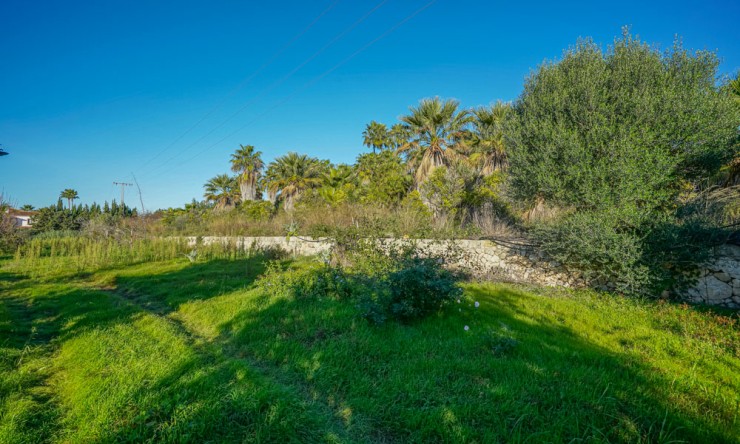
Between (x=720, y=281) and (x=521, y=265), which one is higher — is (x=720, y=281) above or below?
below

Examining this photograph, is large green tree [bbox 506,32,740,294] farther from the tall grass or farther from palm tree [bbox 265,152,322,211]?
palm tree [bbox 265,152,322,211]

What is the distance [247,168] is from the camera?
36125 mm

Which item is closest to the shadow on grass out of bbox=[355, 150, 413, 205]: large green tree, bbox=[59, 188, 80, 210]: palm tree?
bbox=[355, 150, 413, 205]: large green tree

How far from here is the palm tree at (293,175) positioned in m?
30.4

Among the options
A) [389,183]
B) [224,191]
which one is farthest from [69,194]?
[389,183]

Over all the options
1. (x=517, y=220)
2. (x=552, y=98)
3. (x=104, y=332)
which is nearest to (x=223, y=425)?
(x=104, y=332)

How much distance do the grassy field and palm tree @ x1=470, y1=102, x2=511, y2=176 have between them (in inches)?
584

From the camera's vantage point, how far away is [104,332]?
14.8ft

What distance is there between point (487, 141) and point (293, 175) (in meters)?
18.9

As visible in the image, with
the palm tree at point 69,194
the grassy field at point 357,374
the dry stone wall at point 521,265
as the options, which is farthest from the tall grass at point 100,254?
the palm tree at point 69,194

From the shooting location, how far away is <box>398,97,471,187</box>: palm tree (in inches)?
755

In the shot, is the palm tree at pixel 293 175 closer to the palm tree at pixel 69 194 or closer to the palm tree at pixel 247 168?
the palm tree at pixel 247 168

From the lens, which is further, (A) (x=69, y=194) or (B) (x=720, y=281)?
(A) (x=69, y=194)

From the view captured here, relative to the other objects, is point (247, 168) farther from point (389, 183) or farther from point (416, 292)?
point (416, 292)
